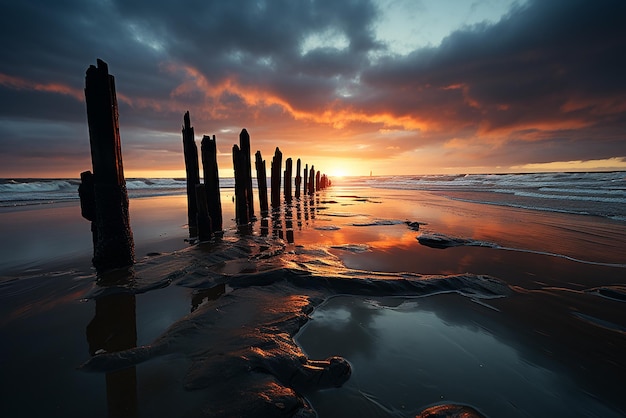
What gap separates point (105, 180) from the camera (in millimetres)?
4742

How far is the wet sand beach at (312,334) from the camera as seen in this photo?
2014 mm

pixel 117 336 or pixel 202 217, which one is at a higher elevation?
pixel 202 217

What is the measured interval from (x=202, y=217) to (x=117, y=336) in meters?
4.84

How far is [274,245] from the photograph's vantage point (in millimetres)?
6922

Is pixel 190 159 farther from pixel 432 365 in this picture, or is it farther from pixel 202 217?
pixel 432 365

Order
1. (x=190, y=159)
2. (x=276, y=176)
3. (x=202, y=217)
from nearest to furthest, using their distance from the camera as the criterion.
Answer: (x=202, y=217)
(x=190, y=159)
(x=276, y=176)

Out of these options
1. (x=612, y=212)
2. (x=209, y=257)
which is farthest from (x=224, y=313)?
(x=612, y=212)

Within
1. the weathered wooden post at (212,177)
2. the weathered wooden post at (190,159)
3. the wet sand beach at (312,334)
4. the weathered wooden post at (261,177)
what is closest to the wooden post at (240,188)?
the weathered wooden post at (190,159)

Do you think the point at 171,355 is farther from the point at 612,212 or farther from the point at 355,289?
the point at 612,212

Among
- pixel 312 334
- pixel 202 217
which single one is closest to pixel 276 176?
pixel 202 217

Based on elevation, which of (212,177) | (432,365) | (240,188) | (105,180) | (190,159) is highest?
(190,159)

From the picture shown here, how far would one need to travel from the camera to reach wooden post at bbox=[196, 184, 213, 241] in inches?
291

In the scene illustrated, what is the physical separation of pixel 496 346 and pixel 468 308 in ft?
2.90

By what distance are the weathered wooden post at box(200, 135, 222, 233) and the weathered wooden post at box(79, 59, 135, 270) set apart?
11.4 ft
